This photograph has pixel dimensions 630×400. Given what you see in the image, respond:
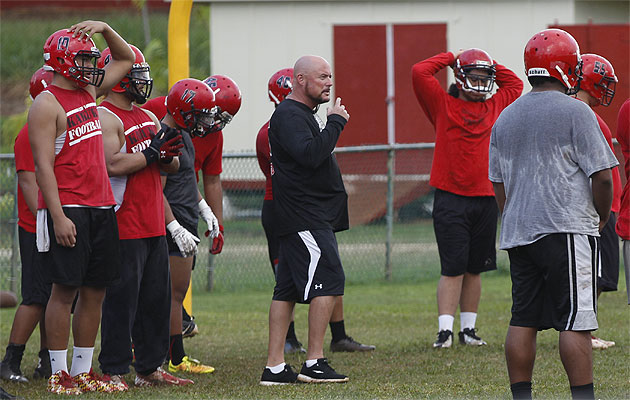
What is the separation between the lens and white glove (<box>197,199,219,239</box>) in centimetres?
723

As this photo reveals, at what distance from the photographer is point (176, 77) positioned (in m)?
7.86

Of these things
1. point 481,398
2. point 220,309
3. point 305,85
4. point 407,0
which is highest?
point 407,0

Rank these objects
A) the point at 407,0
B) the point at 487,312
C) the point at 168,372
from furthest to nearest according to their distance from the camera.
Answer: the point at 407,0 → the point at 487,312 → the point at 168,372

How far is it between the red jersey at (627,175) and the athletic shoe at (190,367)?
118 inches

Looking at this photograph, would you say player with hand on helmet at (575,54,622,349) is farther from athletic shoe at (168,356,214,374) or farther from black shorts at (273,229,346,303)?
athletic shoe at (168,356,214,374)

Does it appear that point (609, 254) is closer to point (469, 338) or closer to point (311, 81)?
point (469, 338)

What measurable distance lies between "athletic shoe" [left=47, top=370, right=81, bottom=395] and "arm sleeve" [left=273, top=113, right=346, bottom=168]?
198 centimetres

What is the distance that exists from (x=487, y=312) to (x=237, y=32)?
9.61 meters

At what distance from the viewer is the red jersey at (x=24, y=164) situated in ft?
22.1

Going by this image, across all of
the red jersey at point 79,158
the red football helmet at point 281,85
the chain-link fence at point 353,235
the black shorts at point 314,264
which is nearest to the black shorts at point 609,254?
the black shorts at point 314,264

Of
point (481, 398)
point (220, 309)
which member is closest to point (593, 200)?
point (481, 398)

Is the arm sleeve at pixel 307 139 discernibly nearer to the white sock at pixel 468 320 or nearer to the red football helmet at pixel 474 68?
the red football helmet at pixel 474 68

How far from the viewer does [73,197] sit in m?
5.93

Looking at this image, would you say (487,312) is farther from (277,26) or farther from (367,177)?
(277,26)
